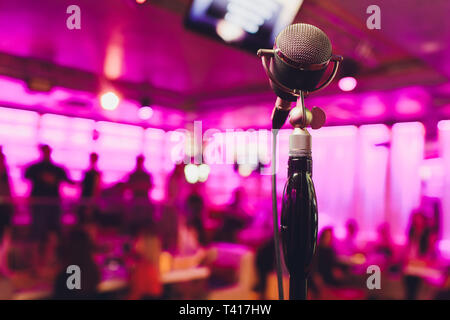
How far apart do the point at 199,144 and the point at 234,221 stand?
3459 mm

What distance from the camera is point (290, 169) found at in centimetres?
66

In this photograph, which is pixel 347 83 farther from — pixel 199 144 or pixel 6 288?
pixel 199 144

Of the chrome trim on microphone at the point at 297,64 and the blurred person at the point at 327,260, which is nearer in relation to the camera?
the chrome trim on microphone at the point at 297,64

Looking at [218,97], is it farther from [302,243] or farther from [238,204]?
[302,243]

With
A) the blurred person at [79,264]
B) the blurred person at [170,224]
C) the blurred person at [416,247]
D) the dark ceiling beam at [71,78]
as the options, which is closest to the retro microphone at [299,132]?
the blurred person at [79,264]

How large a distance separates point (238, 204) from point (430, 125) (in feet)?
11.7

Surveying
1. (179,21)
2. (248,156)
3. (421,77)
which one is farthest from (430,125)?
(179,21)

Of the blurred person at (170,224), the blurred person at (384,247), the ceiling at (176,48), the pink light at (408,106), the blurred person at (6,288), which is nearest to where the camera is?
the blurred person at (6,288)

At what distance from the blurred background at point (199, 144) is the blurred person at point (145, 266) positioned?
1 centimetres

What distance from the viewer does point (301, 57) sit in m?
0.66

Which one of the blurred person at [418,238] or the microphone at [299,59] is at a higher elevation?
the microphone at [299,59]

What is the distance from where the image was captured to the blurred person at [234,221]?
5950 mm

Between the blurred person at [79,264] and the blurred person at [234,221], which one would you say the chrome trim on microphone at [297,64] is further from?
the blurred person at [234,221]

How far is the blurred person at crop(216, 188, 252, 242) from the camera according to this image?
595cm
